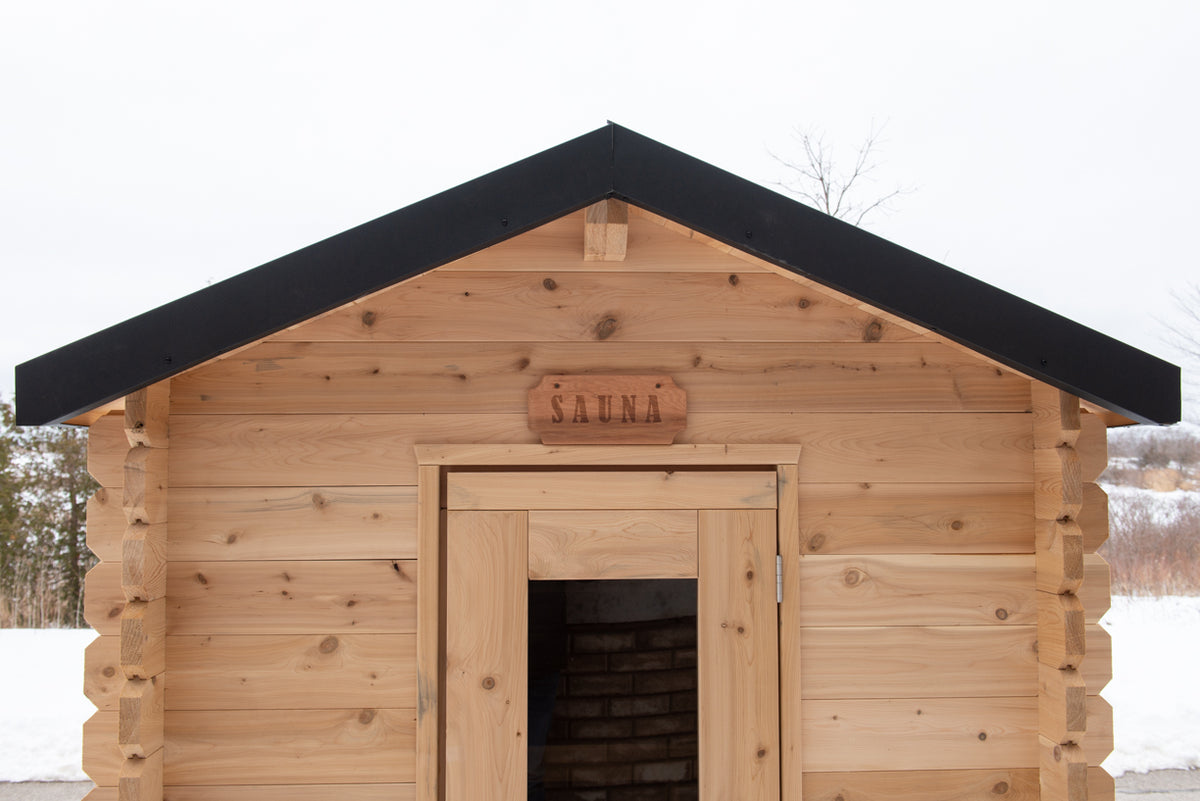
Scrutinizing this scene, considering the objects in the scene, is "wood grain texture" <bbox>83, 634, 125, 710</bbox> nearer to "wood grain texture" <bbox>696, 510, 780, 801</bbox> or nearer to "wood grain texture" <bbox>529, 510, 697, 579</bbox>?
"wood grain texture" <bbox>529, 510, 697, 579</bbox>

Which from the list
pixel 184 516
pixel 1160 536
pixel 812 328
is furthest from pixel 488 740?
pixel 1160 536

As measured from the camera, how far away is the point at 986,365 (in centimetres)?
303

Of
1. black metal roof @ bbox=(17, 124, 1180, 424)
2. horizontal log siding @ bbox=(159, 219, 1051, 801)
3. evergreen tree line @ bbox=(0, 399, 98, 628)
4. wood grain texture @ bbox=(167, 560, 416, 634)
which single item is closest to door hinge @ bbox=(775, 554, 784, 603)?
horizontal log siding @ bbox=(159, 219, 1051, 801)

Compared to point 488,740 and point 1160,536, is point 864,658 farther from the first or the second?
point 1160,536

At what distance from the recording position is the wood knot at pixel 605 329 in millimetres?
2992

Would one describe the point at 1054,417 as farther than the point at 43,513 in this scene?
Result: No

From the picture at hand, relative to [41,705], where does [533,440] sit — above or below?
A: above

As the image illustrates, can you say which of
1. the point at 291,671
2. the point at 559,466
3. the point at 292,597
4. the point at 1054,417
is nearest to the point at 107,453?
the point at 292,597

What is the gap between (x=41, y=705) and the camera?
707 cm

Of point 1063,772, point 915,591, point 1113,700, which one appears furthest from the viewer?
point 1113,700

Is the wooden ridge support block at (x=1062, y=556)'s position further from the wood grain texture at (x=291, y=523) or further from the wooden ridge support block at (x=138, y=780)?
the wooden ridge support block at (x=138, y=780)

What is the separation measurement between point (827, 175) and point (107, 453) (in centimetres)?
1291

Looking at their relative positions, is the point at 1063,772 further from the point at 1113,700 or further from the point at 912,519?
the point at 1113,700

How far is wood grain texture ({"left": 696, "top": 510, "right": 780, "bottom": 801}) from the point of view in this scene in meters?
2.87
